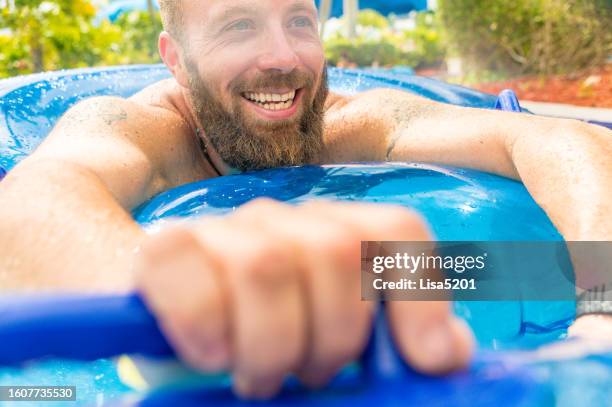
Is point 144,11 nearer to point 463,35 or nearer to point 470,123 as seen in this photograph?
point 463,35

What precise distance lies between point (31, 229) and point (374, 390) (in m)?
0.68

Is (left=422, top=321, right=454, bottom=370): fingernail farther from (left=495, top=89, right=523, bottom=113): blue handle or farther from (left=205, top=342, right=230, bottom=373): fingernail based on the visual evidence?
(left=495, top=89, right=523, bottom=113): blue handle

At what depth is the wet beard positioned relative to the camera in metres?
2.00

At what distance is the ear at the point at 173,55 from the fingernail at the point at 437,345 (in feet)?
6.07

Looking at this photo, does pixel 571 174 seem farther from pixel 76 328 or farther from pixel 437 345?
pixel 76 328

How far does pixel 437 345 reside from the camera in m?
0.51

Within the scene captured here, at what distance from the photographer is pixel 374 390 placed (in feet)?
1.68

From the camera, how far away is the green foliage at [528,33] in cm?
753

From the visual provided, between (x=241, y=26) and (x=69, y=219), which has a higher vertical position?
(x=241, y=26)

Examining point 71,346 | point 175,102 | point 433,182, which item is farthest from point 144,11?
point 71,346

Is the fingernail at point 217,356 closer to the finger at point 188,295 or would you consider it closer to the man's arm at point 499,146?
the finger at point 188,295

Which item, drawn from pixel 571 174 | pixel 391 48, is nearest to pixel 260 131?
pixel 571 174

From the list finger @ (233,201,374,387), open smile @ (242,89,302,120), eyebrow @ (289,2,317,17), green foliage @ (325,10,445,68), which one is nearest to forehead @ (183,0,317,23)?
eyebrow @ (289,2,317,17)

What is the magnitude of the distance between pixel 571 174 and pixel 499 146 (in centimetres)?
34
